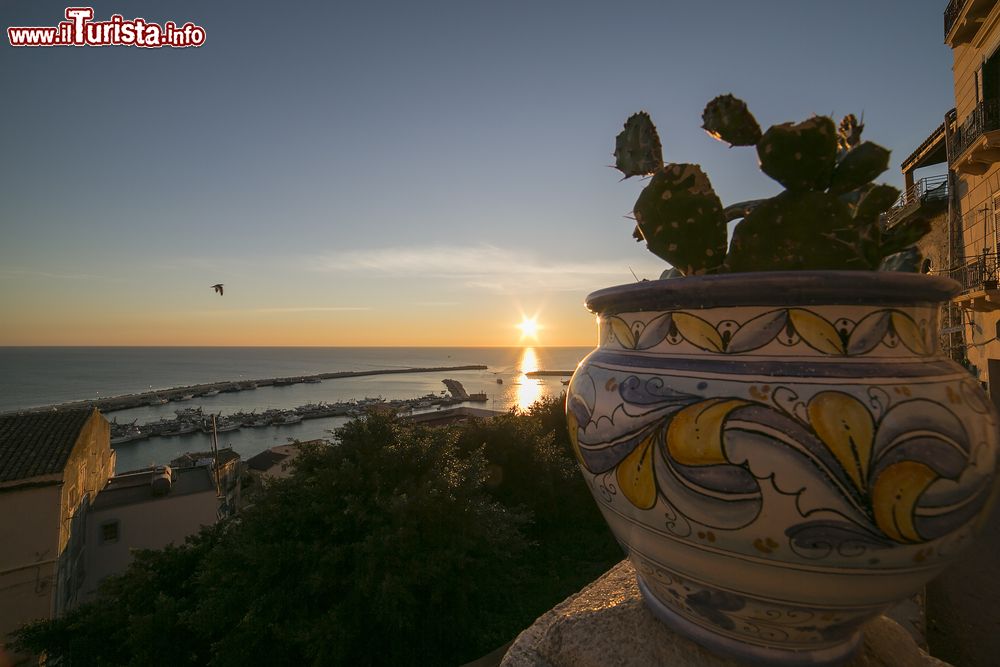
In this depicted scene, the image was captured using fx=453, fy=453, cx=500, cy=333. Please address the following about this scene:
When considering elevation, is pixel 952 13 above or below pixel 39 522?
above

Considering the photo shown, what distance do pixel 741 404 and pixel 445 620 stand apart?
5.59 metres

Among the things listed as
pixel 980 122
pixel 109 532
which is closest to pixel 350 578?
pixel 980 122

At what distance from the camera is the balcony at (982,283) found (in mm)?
8086

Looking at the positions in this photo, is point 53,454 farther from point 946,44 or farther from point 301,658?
point 946,44

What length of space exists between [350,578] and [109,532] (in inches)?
626

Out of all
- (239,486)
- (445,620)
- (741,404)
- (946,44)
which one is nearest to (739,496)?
(741,404)

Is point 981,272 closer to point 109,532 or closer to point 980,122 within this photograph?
point 980,122

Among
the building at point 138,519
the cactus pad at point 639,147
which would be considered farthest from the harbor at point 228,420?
the cactus pad at point 639,147

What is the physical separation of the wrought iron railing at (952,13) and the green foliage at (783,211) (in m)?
12.1

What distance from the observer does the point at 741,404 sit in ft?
3.35

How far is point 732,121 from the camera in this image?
1558mm

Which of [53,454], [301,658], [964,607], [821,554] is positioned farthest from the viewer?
[53,454]

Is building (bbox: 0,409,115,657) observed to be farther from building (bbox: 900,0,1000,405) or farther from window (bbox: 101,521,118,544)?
building (bbox: 900,0,1000,405)

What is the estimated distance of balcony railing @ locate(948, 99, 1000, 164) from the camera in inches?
323
